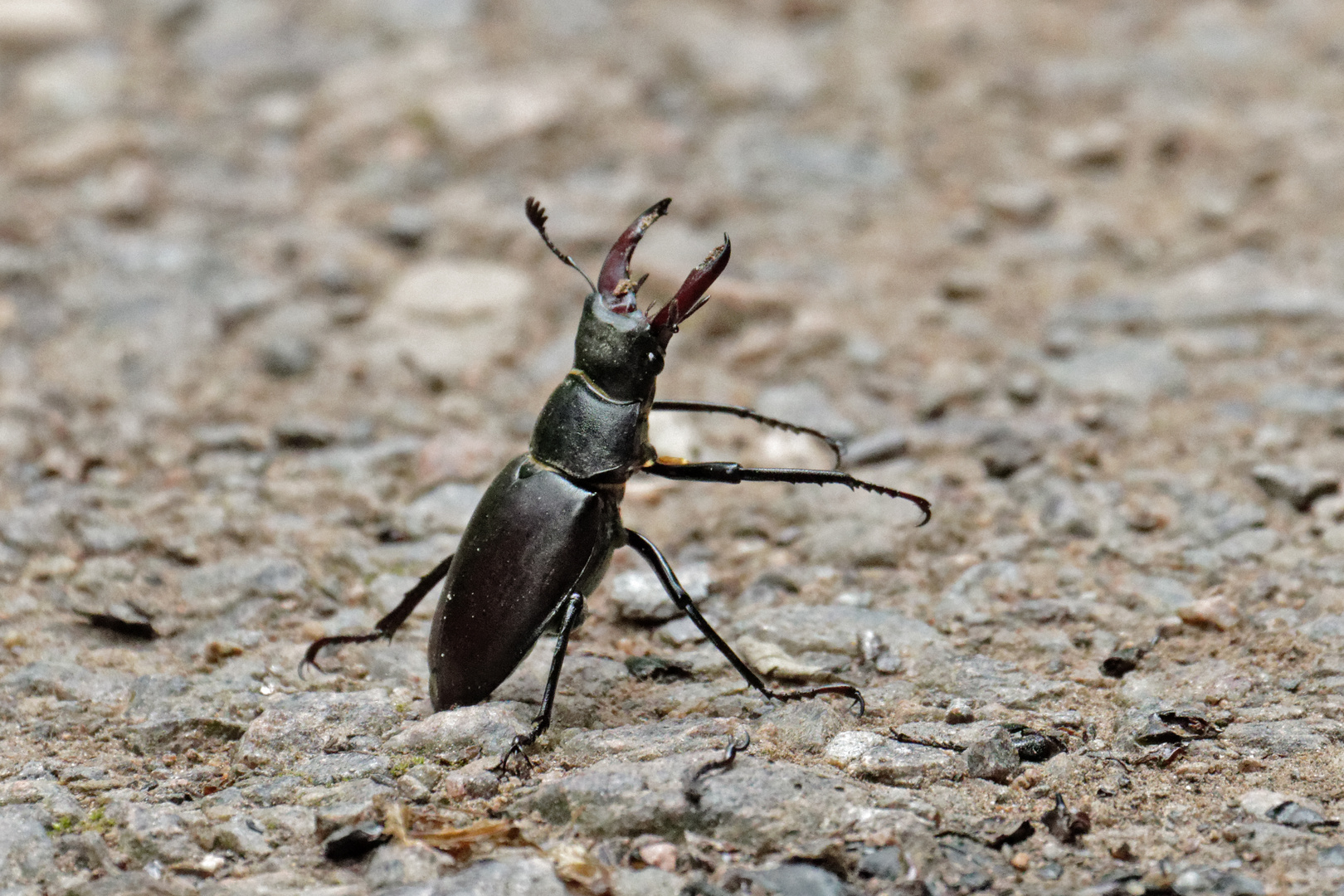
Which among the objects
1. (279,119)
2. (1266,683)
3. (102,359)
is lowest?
(1266,683)

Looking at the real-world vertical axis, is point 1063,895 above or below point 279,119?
below

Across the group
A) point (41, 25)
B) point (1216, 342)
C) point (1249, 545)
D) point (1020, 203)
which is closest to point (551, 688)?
point (1249, 545)

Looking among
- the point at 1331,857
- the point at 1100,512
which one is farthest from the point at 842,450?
the point at 1331,857

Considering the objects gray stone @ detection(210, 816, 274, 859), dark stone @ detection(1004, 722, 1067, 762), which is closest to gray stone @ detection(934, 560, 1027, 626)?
dark stone @ detection(1004, 722, 1067, 762)

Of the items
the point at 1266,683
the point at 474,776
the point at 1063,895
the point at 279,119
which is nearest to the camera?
the point at 1063,895

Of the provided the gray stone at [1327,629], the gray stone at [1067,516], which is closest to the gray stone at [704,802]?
the gray stone at [1327,629]

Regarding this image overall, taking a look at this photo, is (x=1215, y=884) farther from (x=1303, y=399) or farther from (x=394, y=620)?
(x=1303, y=399)

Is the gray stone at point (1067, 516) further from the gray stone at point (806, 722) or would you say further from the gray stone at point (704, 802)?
the gray stone at point (704, 802)

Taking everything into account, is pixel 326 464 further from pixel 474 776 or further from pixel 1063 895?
pixel 1063 895
